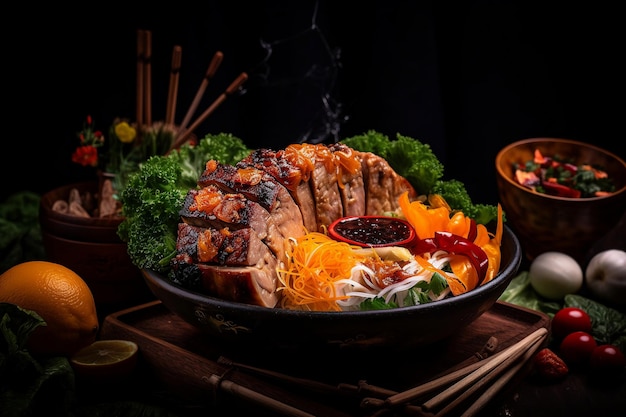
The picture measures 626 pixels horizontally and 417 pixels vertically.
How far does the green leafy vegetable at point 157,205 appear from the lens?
319 cm

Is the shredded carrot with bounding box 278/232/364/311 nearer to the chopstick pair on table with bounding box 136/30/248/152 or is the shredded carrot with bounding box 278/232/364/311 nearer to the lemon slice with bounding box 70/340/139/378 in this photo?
the lemon slice with bounding box 70/340/139/378

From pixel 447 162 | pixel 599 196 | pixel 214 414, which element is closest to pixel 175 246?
pixel 214 414

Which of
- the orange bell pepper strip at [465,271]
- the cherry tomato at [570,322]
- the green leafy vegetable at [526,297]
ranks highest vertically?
the orange bell pepper strip at [465,271]

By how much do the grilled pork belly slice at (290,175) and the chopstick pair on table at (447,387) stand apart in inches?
34.8

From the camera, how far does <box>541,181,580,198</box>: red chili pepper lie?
16.1 feet

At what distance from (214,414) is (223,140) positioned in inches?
70.5

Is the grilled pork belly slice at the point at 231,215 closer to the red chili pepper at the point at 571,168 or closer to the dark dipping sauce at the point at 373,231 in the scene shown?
the dark dipping sauce at the point at 373,231

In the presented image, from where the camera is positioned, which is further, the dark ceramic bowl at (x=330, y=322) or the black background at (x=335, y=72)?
the black background at (x=335, y=72)

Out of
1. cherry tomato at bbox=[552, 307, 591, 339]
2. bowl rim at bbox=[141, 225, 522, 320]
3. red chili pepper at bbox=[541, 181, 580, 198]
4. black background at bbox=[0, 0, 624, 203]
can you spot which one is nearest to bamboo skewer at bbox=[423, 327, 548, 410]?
bowl rim at bbox=[141, 225, 522, 320]

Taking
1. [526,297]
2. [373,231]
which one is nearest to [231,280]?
[373,231]

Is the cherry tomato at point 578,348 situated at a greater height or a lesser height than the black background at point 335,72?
lesser

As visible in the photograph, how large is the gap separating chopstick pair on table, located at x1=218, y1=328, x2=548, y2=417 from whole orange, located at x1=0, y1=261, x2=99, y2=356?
0.73 metres

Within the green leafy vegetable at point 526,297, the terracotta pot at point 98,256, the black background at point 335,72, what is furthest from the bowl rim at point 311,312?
the black background at point 335,72

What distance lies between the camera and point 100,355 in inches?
125
